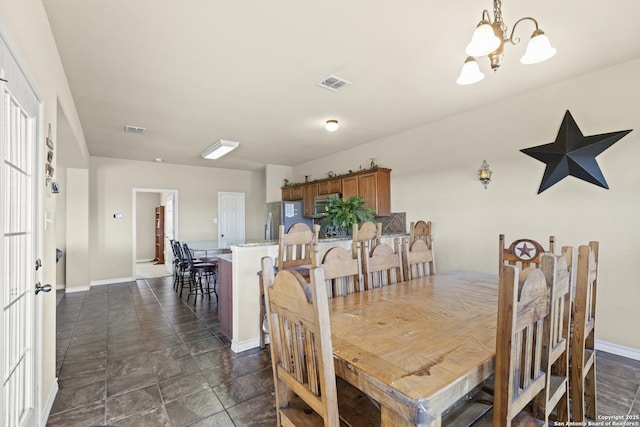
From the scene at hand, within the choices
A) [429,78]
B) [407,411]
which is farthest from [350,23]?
[407,411]

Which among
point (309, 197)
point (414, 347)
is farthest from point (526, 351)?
point (309, 197)

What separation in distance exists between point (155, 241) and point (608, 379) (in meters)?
10.7

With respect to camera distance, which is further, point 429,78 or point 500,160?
point 500,160


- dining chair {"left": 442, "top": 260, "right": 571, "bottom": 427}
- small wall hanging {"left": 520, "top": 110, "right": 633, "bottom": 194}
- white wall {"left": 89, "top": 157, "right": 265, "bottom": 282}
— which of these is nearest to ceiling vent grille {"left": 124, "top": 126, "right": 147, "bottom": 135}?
white wall {"left": 89, "top": 157, "right": 265, "bottom": 282}

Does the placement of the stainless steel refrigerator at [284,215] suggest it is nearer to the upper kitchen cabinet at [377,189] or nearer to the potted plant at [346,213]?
the upper kitchen cabinet at [377,189]

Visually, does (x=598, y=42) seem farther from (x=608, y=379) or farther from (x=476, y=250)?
(x=608, y=379)

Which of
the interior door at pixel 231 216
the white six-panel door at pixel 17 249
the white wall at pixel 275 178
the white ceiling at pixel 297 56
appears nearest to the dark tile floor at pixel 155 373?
the white six-panel door at pixel 17 249

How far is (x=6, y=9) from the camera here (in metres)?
1.26

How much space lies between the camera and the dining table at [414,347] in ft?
2.82

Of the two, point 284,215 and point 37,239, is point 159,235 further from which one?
point 37,239

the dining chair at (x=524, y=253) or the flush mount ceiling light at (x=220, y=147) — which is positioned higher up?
the flush mount ceiling light at (x=220, y=147)

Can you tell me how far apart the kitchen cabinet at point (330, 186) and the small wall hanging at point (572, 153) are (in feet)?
10.1

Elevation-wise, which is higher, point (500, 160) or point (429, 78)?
point (429, 78)

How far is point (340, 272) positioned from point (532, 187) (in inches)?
106
